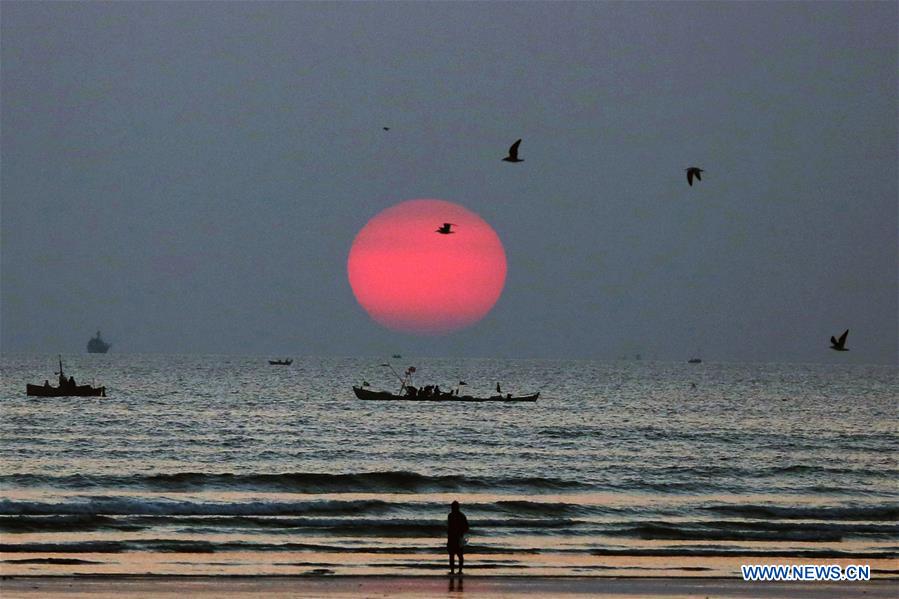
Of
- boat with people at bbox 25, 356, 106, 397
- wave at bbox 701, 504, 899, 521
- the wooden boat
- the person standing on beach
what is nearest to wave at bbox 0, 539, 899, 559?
the person standing on beach

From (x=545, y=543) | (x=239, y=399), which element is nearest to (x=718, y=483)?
(x=545, y=543)

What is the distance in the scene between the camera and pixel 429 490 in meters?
50.8

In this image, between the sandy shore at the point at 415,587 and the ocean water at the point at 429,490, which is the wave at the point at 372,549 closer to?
the ocean water at the point at 429,490

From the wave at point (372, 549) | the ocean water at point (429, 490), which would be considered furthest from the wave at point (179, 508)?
the wave at point (372, 549)

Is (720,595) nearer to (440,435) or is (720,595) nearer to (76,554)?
(76,554)

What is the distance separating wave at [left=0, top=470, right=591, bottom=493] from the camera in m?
50.0

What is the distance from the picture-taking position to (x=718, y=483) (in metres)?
55.5

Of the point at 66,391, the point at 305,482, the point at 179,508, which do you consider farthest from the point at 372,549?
the point at 66,391

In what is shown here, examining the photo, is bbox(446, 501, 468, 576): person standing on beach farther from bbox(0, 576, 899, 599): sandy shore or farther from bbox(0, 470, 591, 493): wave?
bbox(0, 470, 591, 493): wave

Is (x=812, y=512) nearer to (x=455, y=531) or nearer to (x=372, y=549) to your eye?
(x=372, y=549)

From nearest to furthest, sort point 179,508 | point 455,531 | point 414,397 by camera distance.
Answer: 1. point 455,531
2. point 179,508
3. point 414,397

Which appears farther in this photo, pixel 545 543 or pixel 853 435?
pixel 853 435

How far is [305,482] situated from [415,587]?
27941 mm

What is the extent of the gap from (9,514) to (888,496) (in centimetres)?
3349
